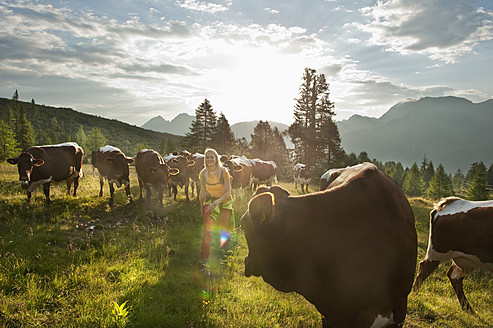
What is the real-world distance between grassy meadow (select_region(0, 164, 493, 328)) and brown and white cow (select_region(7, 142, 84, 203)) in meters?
1.54

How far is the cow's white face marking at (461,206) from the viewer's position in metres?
5.48

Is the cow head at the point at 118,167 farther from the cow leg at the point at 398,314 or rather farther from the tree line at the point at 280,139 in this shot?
the tree line at the point at 280,139

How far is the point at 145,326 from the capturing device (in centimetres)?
379

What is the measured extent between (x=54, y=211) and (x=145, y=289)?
6.62 m

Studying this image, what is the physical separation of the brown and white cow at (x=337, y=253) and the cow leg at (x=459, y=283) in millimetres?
4491

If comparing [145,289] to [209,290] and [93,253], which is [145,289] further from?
[93,253]

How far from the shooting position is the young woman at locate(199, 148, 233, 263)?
5.95 m

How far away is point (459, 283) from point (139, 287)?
6.92 m

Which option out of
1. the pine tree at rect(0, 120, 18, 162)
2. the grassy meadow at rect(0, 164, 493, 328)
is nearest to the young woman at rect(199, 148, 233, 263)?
the grassy meadow at rect(0, 164, 493, 328)

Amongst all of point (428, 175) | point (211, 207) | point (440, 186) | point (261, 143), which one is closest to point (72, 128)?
point (261, 143)

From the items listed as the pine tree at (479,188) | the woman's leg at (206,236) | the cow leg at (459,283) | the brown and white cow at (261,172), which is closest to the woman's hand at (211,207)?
the woman's leg at (206,236)

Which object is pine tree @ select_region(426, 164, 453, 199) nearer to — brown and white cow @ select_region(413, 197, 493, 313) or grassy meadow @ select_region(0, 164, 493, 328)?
grassy meadow @ select_region(0, 164, 493, 328)

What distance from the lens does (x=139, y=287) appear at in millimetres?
4766

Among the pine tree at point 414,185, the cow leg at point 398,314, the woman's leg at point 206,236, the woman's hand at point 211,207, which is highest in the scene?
the woman's hand at point 211,207
